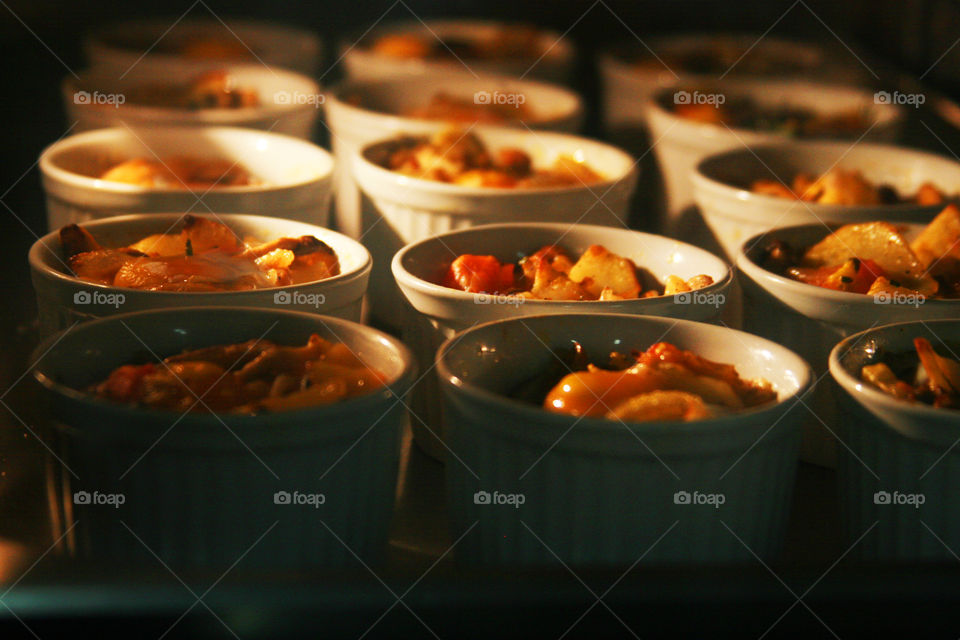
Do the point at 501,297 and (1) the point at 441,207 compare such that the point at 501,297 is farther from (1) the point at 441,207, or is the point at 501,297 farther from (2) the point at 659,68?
(2) the point at 659,68

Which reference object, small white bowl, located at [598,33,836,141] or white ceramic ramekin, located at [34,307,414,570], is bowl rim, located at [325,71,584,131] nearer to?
small white bowl, located at [598,33,836,141]

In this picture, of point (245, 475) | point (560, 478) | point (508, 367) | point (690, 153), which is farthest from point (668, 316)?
point (690, 153)

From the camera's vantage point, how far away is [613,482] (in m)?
0.90

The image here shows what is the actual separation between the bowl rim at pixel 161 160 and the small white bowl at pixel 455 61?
0.50m

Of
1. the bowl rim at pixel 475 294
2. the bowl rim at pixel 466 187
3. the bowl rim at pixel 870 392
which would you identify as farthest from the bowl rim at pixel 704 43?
the bowl rim at pixel 870 392

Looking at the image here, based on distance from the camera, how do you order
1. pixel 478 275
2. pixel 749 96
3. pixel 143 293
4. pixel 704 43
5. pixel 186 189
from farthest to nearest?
pixel 704 43
pixel 749 96
pixel 186 189
pixel 478 275
pixel 143 293

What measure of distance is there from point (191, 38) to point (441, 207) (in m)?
1.27

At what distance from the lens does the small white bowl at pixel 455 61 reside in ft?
7.50

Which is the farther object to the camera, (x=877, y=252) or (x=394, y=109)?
(x=394, y=109)

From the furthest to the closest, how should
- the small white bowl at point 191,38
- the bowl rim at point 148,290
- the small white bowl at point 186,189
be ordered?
the small white bowl at point 191,38
the small white bowl at point 186,189
the bowl rim at point 148,290

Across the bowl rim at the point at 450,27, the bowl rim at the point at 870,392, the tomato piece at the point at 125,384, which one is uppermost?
the bowl rim at the point at 870,392

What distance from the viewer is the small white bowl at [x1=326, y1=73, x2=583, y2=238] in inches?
72.7

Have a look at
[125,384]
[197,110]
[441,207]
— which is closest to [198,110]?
[197,110]

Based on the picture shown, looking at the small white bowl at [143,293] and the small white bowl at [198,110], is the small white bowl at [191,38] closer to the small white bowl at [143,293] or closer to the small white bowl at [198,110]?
the small white bowl at [198,110]
